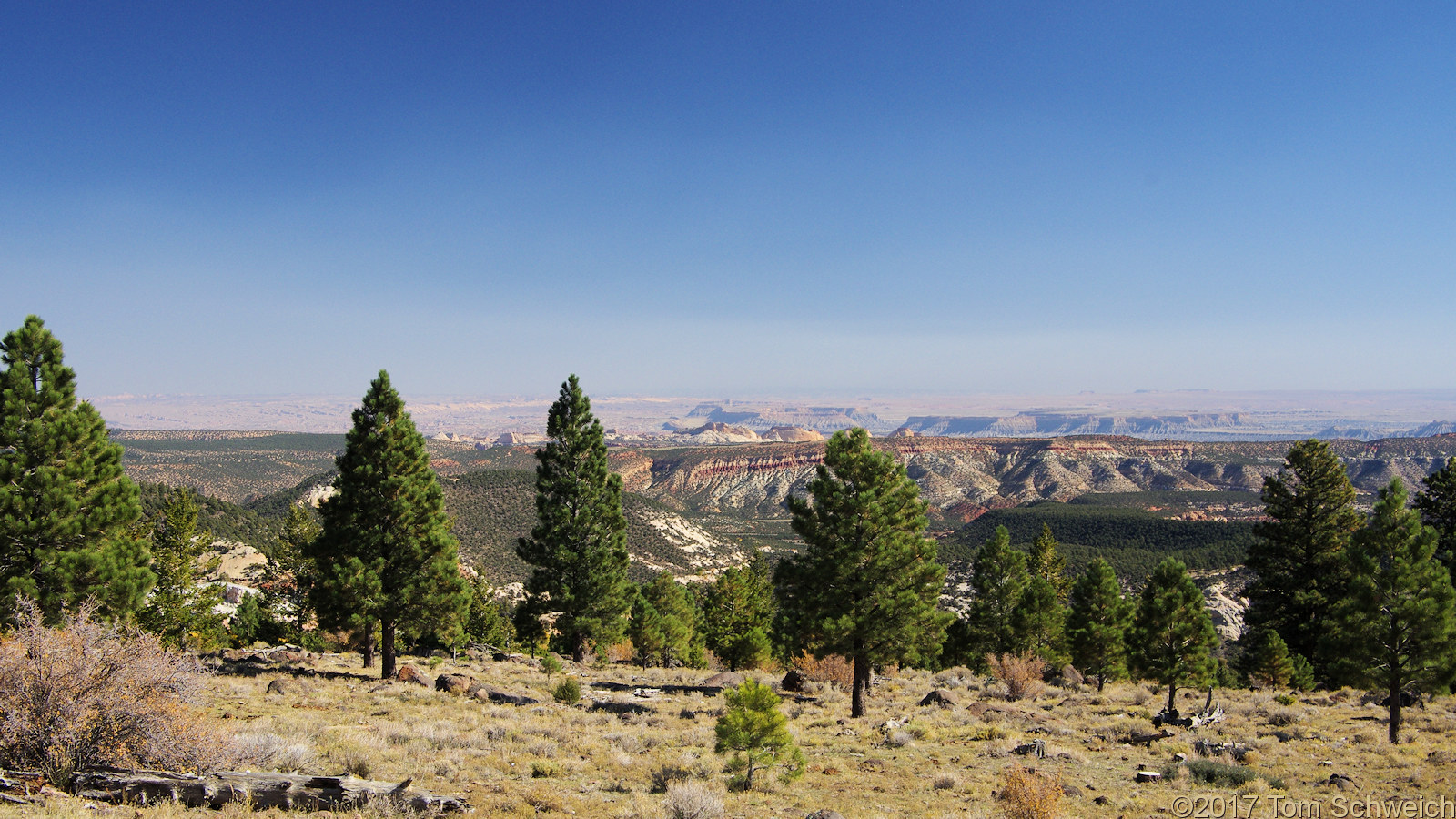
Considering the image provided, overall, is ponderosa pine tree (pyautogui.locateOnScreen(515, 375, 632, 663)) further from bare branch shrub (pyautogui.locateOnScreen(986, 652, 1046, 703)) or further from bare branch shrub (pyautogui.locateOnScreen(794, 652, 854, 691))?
bare branch shrub (pyautogui.locateOnScreen(986, 652, 1046, 703))

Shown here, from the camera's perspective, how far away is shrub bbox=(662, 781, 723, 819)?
1152 centimetres

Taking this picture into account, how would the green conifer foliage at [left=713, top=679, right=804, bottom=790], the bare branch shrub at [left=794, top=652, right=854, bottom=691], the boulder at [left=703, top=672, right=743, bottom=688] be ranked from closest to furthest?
1. the green conifer foliage at [left=713, top=679, right=804, bottom=790]
2. the boulder at [left=703, top=672, right=743, bottom=688]
3. the bare branch shrub at [left=794, top=652, right=854, bottom=691]

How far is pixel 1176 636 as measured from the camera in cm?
2825

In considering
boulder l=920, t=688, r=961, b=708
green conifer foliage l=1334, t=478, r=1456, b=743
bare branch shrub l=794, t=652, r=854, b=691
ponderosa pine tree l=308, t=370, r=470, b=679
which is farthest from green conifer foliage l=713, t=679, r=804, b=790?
green conifer foliage l=1334, t=478, r=1456, b=743

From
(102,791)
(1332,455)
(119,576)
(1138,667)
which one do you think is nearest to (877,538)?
(1138,667)

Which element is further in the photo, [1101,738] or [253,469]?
[253,469]

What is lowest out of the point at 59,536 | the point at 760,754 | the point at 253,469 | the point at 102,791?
the point at 253,469

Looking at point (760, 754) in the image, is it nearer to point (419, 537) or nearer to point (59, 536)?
point (419, 537)

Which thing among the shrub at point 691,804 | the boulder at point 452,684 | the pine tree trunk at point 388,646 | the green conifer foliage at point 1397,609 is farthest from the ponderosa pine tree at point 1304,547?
the pine tree trunk at point 388,646

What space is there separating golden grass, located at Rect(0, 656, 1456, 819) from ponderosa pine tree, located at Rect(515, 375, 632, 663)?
6697mm

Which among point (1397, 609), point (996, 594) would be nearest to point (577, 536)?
point (996, 594)

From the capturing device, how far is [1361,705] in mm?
27656

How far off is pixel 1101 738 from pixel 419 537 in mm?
24212

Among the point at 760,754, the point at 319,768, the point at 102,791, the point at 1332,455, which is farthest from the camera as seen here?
the point at 1332,455
